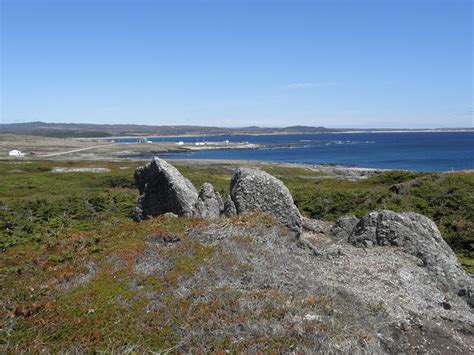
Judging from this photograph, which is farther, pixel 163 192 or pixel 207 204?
pixel 163 192

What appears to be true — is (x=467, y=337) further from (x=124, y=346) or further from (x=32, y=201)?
(x=32, y=201)

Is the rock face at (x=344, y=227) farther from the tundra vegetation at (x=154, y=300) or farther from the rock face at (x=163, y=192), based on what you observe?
the rock face at (x=163, y=192)

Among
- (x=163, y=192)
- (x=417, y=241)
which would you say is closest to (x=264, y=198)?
(x=163, y=192)

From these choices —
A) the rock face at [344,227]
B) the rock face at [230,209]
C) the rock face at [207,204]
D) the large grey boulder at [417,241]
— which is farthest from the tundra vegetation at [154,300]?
the rock face at [344,227]

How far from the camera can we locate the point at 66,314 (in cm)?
1086

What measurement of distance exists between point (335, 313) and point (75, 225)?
18309 millimetres

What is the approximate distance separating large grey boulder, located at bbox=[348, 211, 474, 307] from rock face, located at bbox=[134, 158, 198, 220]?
8.45 metres

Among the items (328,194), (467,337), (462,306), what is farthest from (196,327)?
(328,194)

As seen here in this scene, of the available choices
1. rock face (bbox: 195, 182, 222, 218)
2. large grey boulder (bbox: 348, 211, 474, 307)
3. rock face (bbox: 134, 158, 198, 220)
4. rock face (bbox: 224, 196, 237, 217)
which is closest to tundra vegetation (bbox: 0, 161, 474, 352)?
rock face (bbox: 195, 182, 222, 218)

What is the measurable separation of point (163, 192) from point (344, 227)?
983 centimetres

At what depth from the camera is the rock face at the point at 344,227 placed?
20438 millimetres

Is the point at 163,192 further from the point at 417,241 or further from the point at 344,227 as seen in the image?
the point at 417,241

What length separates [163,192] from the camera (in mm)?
21859

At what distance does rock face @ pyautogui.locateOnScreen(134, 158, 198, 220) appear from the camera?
2073 centimetres
